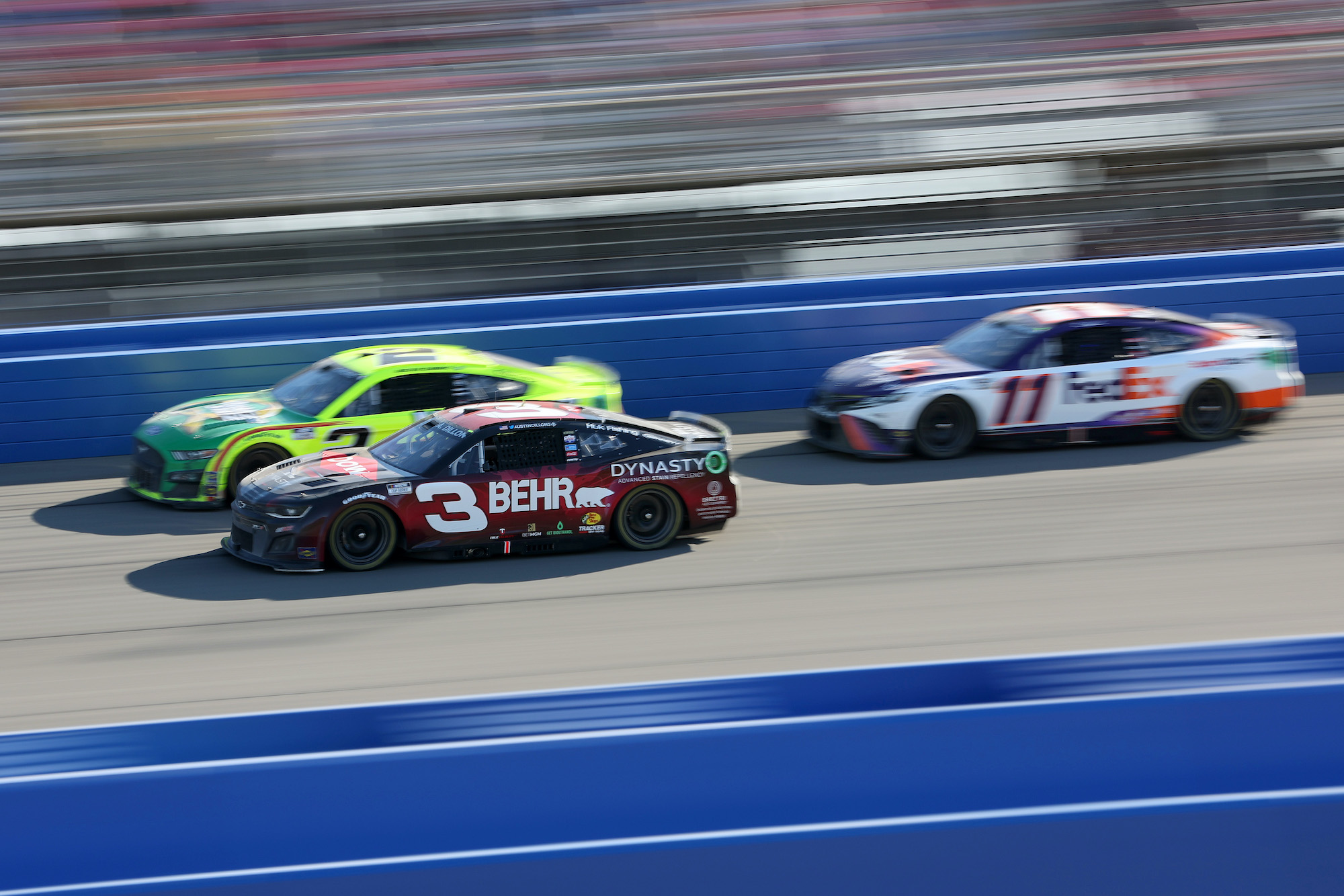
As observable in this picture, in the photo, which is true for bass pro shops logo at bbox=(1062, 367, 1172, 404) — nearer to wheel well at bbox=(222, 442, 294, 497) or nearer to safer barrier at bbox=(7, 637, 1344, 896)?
wheel well at bbox=(222, 442, 294, 497)

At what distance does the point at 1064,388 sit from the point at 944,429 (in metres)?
0.97

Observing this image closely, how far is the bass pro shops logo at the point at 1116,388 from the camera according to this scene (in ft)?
31.1

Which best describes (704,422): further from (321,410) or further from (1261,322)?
(1261,322)

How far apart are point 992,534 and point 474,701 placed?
16.3 ft

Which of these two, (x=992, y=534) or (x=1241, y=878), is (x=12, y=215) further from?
(x=1241, y=878)

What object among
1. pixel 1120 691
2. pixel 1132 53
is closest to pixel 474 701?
pixel 1120 691

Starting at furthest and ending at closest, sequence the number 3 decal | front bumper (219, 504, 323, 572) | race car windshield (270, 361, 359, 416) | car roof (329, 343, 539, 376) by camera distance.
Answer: car roof (329, 343, 539, 376) → race car windshield (270, 361, 359, 416) → the number 3 decal → front bumper (219, 504, 323, 572)

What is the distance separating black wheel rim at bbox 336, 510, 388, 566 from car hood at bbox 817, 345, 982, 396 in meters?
3.99

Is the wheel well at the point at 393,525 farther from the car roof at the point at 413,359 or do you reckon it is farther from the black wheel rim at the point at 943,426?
the black wheel rim at the point at 943,426

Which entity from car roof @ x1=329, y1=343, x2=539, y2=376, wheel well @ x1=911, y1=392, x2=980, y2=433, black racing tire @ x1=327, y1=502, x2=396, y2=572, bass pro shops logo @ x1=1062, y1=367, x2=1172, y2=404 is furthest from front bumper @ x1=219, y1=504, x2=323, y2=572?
bass pro shops logo @ x1=1062, y1=367, x2=1172, y2=404

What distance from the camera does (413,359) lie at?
30.0 feet

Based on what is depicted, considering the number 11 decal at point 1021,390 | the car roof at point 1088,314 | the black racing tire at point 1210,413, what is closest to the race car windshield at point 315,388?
the number 11 decal at point 1021,390

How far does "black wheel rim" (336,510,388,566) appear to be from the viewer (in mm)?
7234

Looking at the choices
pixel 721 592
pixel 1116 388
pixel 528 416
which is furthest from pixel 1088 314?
pixel 528 416
